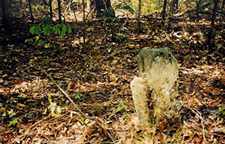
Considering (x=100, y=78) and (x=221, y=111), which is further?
(x=100, y=78)

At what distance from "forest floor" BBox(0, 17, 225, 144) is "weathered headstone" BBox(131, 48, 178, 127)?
Result: 27 centimetres

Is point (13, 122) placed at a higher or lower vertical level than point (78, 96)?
lower

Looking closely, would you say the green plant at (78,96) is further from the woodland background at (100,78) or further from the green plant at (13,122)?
the green plant at (13,122)

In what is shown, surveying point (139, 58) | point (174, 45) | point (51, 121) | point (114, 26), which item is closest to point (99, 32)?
point (114, 26)

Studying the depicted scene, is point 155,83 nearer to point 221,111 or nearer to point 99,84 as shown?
point 221,111

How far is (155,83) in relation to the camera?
12.7 ft

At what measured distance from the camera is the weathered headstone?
12.6 feet

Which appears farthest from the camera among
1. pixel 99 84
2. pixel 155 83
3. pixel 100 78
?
pixel 100 78

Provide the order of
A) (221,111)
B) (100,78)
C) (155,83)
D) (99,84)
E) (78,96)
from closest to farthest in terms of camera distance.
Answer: (155,83)
(221,111)
(78,96)
(99,84)
(100,78)

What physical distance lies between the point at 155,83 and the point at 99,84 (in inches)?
101

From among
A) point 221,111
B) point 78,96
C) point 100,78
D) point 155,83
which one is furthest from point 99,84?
point 155,83

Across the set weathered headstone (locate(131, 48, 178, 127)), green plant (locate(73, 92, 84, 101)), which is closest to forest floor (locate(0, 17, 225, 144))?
green plant (locate(73, 92, 84, 101))

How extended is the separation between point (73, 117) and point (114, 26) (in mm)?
5667

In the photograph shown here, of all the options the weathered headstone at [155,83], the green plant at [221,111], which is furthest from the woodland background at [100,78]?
the weathered headstone at [155,83]
